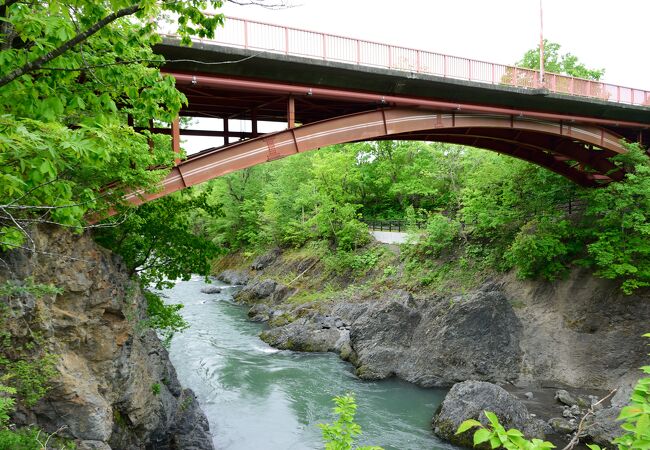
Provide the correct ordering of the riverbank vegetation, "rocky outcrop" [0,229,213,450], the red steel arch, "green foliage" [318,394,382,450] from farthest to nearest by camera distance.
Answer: the riverbank vegetation
the red steel arch
"rocky outcrop" [0,229,213,450]
"green foliage" [318,394,382,450]

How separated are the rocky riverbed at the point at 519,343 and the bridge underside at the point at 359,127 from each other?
490cm

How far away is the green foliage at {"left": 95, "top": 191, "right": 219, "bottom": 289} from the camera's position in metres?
10.2

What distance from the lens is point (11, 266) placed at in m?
6.38

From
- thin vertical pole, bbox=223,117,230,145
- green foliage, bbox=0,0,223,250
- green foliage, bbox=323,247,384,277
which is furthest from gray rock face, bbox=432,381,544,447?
green foliage, bbox=323,247,384,277

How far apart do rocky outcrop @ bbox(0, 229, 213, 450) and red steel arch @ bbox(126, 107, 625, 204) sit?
1.80 m

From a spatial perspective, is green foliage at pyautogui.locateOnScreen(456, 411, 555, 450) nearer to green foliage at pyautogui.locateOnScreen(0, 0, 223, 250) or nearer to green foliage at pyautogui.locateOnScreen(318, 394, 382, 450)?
green foliage at pyautogui.locateOnScreen(318, 394, 382, 450)

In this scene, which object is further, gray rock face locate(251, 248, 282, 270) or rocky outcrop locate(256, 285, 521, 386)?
gray rock face locate(251, 248, 282, 270)

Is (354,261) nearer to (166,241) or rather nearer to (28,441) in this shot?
(166,241)

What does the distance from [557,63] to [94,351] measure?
3447 centimetres

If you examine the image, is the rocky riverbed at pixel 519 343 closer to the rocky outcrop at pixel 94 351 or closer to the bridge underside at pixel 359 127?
the bridge underside at pixel 359 127

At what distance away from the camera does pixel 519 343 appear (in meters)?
14.5

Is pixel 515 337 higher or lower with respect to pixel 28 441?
lower

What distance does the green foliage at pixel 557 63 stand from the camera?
98.6 ft

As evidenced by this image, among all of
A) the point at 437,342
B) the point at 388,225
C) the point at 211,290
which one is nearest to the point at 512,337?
the point at 437,342
